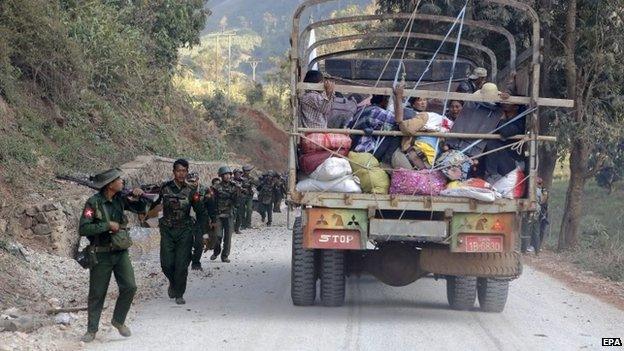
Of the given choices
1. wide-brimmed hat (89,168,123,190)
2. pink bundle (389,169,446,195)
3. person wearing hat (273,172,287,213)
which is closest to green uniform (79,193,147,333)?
wide-brimmed hat (89,168,123,190)

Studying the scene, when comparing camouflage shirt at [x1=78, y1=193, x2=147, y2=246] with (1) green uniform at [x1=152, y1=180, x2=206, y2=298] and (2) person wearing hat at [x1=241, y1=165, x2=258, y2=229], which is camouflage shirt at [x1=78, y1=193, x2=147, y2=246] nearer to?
(1) green uniform at [x1=152, y1=180, x2=206, y2=298]

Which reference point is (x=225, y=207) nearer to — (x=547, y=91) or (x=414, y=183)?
(x=414, y=183)

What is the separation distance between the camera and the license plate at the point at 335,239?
10414 millimetres

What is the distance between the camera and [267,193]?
2691 centimetres

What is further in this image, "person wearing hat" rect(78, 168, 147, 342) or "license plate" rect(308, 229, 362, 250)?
"license plate" rect(308, 229, 362, 250)

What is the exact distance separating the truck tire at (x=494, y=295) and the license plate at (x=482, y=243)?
1.06 meters

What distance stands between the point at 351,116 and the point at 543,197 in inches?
366

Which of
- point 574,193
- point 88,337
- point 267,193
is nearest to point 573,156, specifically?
point 574,193

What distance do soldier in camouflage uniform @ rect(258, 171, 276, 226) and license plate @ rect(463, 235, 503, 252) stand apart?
16.4 meters

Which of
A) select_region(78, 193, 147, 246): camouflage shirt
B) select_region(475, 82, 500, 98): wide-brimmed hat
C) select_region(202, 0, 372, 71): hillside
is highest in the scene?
select_region(202, 0, 372, 71): hillside

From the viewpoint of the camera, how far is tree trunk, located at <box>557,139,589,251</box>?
20531 millimetres

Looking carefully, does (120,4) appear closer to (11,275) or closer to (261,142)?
(11,275)

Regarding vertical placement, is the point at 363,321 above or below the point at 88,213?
below

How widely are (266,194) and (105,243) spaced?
59.0 ft
